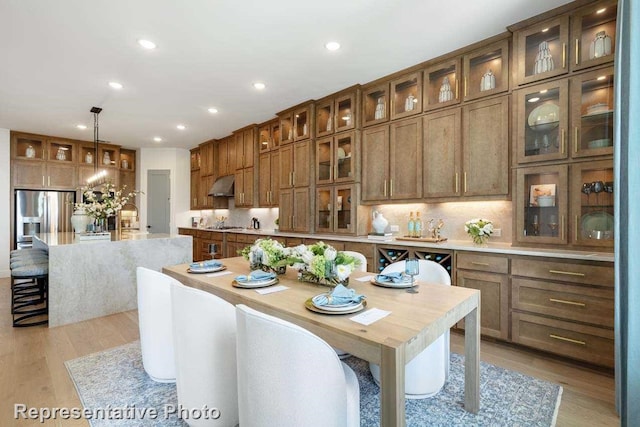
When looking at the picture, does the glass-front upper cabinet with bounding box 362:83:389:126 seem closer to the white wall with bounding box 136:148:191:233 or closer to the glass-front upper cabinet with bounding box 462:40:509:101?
the glass-front upper cabinet with bounding box 462:40:509:101

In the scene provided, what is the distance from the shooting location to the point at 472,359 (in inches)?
70.9

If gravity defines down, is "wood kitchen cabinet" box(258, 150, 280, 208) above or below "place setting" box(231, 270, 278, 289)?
above

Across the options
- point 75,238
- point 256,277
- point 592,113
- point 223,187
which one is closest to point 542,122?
point 592,113

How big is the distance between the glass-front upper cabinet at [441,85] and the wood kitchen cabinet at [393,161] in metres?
0.25

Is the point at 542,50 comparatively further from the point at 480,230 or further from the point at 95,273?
the point at 95,273

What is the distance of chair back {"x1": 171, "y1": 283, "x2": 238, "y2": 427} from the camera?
58.1 inches

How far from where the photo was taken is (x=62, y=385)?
218 centimetres

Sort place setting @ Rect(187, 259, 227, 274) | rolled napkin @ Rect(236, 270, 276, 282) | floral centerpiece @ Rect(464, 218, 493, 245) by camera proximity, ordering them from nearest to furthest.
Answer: rolled napkin @ Rect(236, 270, 276, 282) < place setting @ Rect(187, 259, 227, 274) < floral centerpiece @ Rect(464, 218, 493, 245)

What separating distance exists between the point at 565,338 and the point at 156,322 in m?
3.04

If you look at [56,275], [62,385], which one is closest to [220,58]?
[56,275]

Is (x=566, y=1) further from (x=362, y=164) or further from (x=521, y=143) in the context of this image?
(x=362, y=164)

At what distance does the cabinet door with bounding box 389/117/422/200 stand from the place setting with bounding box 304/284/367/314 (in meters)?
2.32

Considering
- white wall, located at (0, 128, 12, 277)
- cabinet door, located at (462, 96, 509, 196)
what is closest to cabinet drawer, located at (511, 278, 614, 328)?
cabinet door, located at (462, 96, 509, 196)

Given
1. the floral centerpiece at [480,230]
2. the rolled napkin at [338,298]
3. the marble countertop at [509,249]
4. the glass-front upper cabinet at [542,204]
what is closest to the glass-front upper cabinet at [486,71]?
the glass-front upper cabinet at [542,204]
